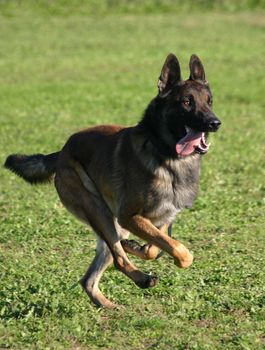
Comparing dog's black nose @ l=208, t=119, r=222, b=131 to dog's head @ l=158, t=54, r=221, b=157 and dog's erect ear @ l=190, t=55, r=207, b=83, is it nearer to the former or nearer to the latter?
dog's head @ l=158, t=54, r=221, b=157

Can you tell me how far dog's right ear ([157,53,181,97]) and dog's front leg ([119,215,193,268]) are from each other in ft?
3.25

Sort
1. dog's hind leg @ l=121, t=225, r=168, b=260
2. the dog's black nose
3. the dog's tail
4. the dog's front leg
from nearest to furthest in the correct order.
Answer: the dog's front leg < the dog's black nose < dog's hind leg @ l=121, t=225, r=168, b=260 < the dog's tail

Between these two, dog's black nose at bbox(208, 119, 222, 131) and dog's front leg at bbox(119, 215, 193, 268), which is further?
dog's black nose at bbox(208, 119, 222, 131)

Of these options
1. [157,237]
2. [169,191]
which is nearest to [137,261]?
[169,191]

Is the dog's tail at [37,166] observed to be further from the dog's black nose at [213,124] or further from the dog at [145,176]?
the dog's black nose at [213,124]

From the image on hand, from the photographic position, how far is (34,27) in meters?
30.4

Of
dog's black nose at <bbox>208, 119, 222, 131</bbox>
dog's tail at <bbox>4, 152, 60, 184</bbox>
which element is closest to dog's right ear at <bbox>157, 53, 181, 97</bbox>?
dog's black nose at <bbox>208, 119, 222, 131</bbox>

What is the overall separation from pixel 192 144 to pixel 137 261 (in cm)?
182

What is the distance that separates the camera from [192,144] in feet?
22.4

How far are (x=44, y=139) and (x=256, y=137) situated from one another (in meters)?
3.33

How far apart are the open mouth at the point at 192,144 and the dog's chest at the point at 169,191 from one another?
0.44 feet

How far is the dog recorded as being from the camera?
6.78m

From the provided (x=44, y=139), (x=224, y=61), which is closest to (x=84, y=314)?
(x=44, y=139)

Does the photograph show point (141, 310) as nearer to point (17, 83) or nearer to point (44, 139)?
point (44, 139)
